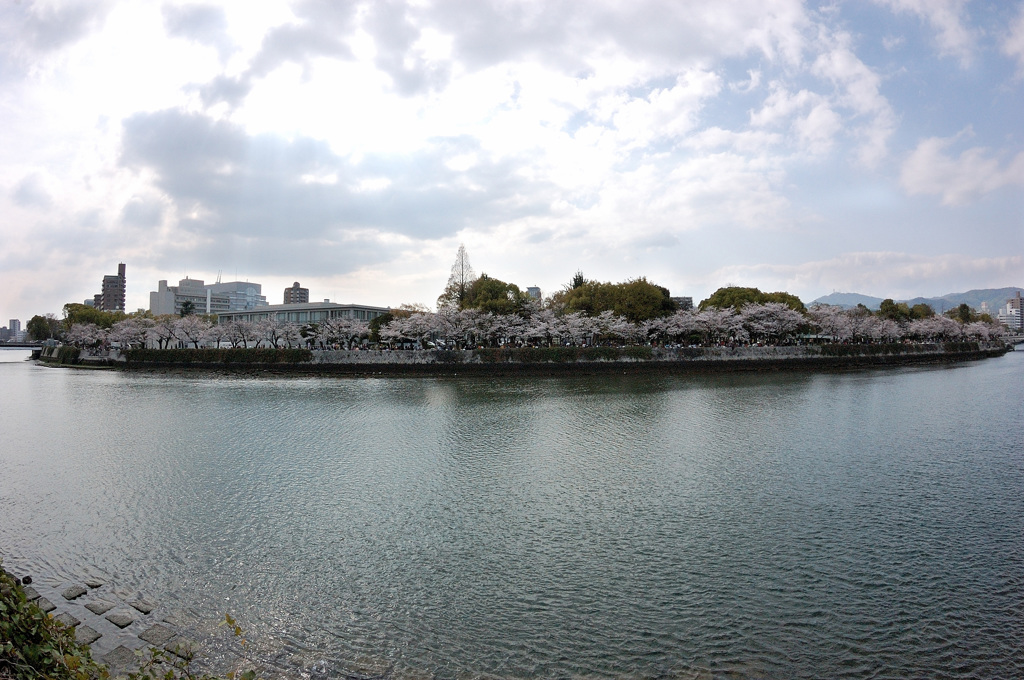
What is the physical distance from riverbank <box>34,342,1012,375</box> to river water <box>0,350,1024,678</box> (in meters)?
22.5

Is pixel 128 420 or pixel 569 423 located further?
pixel 128 420

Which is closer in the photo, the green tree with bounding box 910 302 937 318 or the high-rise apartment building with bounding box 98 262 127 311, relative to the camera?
the green tree with bounding box 910 302 937 318

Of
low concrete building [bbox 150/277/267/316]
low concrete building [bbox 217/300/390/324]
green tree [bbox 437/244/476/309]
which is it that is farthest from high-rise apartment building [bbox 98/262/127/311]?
green tree [bbox 437/244/476/309]

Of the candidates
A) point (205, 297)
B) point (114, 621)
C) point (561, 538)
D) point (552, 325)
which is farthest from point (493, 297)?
point (205, 297)

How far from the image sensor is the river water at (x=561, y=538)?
6.12m

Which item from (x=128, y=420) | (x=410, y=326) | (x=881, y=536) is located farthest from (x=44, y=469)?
(x=410, y=326)

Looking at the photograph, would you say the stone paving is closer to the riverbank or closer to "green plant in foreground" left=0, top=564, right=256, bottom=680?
"green plant in foreground" left=0, top=564, right=256, bottom=680

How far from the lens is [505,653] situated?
596 cm

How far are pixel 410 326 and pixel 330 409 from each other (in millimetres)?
25943

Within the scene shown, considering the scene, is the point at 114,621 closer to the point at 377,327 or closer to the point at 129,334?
the point at 377,327

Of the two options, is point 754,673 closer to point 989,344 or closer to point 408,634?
point 408,634

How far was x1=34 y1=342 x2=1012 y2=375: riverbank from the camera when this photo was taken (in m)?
42.5

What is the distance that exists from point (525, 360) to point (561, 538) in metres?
33.7

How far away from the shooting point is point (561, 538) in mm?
9070
